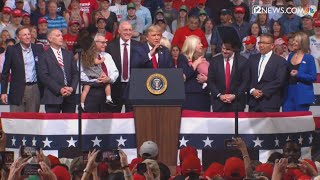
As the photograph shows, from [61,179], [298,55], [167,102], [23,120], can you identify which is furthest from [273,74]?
[61,179]

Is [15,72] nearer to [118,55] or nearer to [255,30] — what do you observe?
[118,55]

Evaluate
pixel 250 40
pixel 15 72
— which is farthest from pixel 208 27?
pixel 15 72

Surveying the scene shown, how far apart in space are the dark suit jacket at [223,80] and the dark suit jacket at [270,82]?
0.20 metres

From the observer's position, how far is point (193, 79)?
68.0 ft

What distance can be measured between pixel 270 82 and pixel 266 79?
7 centimetres

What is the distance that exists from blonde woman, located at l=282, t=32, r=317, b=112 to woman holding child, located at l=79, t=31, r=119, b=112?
259 cm

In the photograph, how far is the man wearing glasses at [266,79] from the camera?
65.0 ft

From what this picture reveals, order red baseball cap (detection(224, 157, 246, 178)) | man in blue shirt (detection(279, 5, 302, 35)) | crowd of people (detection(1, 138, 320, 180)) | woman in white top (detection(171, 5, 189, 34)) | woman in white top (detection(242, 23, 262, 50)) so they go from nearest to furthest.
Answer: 1. crowd of people (detection(1, 138, 320, 180))
2. red baseball cap (detection(224, 157, 246, 178))
3. woman in white top (detection(242, 23, 262, 50))
4. man in blue shirt (detection(279, 5, 302, 35))
5. woman in white top (detection(171, 5, 189, 34))

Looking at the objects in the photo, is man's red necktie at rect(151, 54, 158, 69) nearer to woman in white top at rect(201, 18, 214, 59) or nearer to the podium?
the podium

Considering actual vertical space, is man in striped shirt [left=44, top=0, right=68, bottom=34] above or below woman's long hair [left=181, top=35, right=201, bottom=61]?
above

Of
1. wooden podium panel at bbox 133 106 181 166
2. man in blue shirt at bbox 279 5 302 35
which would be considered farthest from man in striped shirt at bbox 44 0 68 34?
wooden podium panel at bbox 133 106 181 166

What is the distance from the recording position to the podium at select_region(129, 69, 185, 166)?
1833 centimetres

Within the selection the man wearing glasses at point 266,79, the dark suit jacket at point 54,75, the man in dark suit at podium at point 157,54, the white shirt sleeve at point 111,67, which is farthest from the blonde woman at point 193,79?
the dark suit jacket at point 54,75

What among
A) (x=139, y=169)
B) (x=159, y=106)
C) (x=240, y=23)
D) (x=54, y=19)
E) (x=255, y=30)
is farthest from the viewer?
(x=240, y=23)
